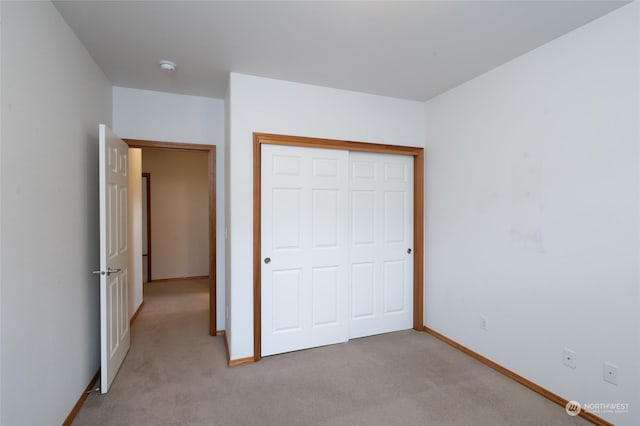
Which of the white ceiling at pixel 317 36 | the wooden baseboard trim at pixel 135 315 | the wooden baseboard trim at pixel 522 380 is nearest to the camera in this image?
the white ceiling at pixel 317 36

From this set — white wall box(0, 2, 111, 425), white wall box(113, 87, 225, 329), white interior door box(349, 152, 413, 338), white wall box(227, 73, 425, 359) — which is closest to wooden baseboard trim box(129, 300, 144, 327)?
white wall box(113, 87, 225, 329)

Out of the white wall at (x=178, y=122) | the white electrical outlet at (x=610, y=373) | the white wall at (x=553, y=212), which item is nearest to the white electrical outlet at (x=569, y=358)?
the white wall at (x=553, y=212)

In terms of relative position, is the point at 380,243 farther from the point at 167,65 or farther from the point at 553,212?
the point at 167,65

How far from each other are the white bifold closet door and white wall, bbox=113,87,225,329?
32.0 inches

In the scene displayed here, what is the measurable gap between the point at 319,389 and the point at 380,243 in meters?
1.62

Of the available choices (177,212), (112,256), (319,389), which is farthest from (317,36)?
(177,212)

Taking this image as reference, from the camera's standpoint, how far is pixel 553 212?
89.6 inches

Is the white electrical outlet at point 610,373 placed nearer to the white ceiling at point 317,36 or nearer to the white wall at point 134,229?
the white ceiling at point 317,36

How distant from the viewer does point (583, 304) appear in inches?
82.6

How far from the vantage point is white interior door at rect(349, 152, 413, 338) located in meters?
3.34

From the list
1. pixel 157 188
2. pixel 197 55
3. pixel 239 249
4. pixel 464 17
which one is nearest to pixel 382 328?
pixel 239 249

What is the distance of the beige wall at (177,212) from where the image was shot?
19.5 ft

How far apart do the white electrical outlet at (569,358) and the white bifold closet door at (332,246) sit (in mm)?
1568

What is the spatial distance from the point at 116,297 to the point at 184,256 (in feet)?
12.0
